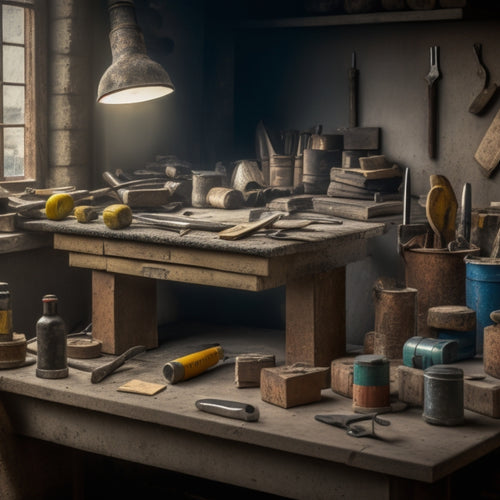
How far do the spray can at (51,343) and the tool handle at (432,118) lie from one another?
2.35m

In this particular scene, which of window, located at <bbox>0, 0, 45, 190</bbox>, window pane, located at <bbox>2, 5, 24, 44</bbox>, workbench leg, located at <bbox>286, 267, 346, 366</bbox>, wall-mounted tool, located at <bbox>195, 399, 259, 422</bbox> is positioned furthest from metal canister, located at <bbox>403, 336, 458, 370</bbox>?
window pane, located at <bbox>2, 5, 24, 44</bbox>

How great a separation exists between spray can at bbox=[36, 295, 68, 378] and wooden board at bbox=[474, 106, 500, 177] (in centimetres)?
245

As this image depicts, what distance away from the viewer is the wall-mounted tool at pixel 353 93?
5801mm

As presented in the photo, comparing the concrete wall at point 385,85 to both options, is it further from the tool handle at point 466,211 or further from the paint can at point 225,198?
the paint can at point 225,198

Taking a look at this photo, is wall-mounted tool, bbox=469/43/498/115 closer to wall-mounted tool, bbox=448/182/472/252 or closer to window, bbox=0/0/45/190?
wall-mounted tool, bbox=448/182/472/252

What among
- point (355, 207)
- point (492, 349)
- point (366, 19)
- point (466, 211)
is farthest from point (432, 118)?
point (492, 349)

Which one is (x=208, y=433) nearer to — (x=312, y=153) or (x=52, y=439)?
(x=52, y=439)

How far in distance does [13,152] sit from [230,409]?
221 centimetres

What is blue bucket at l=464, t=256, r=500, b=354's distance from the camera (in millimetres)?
4379

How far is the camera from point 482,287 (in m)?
4.41

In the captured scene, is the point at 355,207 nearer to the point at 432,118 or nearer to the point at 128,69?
the point at 432,118

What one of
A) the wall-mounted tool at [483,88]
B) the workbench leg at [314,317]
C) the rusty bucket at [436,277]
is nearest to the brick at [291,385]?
the workbench leg at [314,317]

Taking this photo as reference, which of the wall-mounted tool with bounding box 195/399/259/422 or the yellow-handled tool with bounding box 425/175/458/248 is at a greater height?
the yellow-handled tool with bounding box 425/175/458/248

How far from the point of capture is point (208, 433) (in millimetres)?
3832
